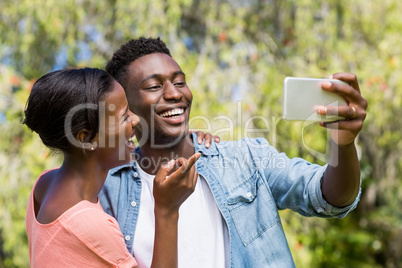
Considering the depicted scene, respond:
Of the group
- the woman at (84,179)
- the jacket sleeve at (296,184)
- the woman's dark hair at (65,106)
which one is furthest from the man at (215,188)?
the woman's dark hair at (65,106)

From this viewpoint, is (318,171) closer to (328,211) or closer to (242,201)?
(328,211)

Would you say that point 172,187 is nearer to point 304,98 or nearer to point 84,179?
point 84,179

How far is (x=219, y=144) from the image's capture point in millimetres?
1878

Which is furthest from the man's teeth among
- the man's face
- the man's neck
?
the man's neck

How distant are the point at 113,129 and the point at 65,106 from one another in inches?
6.9

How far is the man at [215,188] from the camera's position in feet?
5.10

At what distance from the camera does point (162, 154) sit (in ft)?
6.11

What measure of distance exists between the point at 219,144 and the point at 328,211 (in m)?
0.54

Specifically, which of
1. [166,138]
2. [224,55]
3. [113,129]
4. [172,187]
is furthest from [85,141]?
[224,55]

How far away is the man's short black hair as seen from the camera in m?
1.93

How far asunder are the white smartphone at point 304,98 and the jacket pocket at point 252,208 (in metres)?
0.52

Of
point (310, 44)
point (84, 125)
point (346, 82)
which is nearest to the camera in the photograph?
point (346, 82)

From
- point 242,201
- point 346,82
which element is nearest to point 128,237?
point 242,201

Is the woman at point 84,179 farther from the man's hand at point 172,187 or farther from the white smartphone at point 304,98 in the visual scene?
the white smartphone at point 304,98
